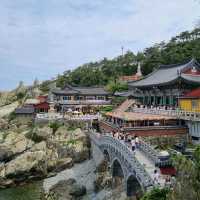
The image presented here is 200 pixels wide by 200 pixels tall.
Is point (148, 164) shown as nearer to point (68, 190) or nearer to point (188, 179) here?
point (188, 179)

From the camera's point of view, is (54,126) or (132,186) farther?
(54,126)

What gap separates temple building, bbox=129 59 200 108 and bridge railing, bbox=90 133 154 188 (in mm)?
11412

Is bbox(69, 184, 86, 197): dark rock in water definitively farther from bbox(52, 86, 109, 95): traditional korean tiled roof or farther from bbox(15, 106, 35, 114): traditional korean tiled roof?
bbox(52, 86, 109, 95): traditional korean tiled roof

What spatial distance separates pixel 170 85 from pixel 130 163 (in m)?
22.5

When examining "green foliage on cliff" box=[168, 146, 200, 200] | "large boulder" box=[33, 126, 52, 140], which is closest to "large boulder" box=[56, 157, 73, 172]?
"large boulder" box=[33, 126, 52, 140]

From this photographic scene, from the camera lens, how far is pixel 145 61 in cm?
9969

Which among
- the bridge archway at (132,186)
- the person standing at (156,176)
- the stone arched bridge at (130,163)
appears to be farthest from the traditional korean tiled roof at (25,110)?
the person standing at (156,176)

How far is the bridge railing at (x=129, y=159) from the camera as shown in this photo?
24819 millimetres

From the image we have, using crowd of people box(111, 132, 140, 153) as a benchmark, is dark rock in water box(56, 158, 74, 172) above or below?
below

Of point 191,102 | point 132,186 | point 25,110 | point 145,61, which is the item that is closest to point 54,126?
point 25,110

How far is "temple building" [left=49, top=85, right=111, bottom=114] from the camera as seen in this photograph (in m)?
80.8

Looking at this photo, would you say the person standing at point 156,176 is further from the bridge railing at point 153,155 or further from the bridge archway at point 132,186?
the bridge archway at point 132,186

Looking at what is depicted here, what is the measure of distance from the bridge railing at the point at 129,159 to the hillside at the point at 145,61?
162 feet

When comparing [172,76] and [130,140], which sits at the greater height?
[172,76]
